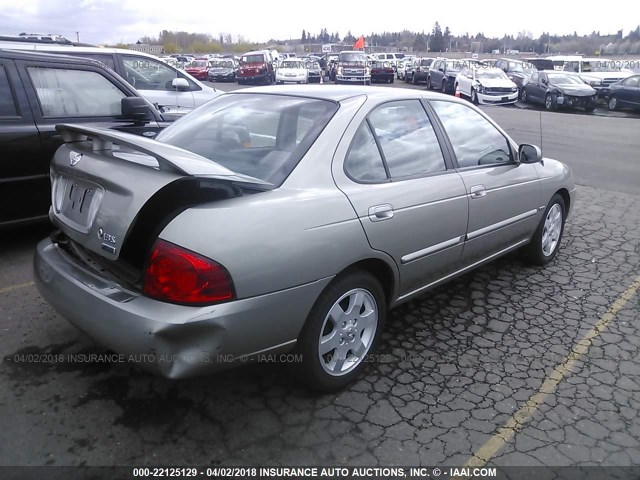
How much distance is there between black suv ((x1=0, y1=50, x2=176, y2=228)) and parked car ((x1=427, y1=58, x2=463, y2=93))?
23014mm

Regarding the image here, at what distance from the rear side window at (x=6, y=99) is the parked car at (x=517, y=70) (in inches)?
944

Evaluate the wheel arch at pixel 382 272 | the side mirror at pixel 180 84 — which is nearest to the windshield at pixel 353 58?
the side mirror at pixel 180 84

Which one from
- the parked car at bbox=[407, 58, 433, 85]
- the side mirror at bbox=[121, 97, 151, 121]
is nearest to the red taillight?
the side mirror at bbox=[121, 97, 151, 121]

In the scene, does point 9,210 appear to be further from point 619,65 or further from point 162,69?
point 619,65

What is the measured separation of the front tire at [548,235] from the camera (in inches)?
184

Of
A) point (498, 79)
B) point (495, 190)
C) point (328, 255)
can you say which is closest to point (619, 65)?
point (498, 79)

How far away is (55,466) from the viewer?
2.37 m

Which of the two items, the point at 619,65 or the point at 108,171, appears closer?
the point at 108,171

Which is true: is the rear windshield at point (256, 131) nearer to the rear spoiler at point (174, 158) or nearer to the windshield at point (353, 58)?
the rear spoiler at point (174, 158)

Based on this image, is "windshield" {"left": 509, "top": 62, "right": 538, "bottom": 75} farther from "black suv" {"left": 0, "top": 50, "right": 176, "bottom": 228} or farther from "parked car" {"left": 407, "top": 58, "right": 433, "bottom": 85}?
"black suv" {"left": 0, "top": 50, "right": 176, "bottom": 228}

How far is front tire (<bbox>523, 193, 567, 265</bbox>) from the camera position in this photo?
4.67 metres

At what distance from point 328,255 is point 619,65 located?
3144 cm

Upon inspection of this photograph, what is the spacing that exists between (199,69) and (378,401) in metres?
43.3

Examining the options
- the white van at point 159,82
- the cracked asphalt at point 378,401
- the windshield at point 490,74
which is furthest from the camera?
the windshield at point 490,74
